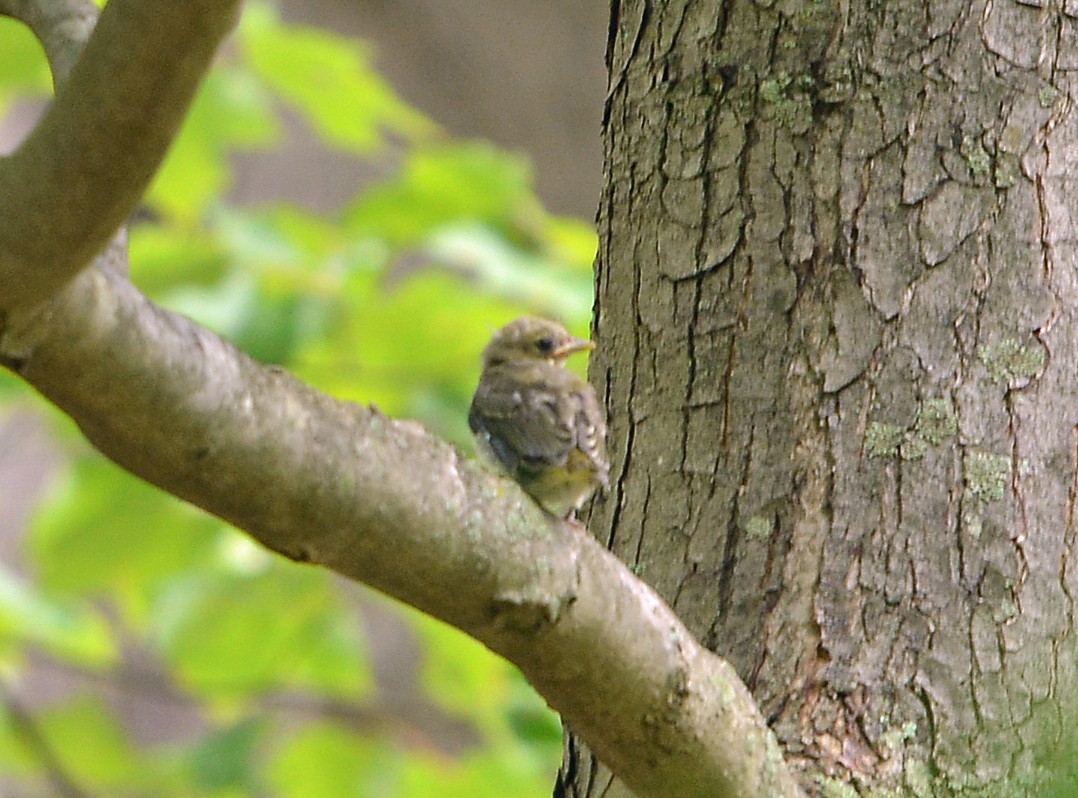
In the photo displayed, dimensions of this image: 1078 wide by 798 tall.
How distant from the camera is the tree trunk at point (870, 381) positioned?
202 cm

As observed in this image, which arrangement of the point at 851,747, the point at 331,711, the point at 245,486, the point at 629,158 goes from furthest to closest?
the point at 331,711
the point at 629,158
the point at 851,747
the point at 245,486

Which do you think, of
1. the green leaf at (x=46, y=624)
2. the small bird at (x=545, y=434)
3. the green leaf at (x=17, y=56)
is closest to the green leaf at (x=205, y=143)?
the green leaf at (x=17, y=56)

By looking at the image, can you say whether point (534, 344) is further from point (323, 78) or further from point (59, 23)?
point (323, 78)

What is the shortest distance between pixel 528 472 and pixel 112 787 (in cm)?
445

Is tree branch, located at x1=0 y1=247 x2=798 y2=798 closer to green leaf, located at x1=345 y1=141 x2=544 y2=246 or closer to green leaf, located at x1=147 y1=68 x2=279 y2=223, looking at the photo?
green leaf, located at x1=345 y1=141 x2=544 y2=246

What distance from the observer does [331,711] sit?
211 inches

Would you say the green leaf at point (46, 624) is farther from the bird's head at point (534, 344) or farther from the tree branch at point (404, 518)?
the tree branch at point (404, 518)

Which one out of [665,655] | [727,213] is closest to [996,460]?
[727,213]

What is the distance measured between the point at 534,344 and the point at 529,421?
709 millimetres

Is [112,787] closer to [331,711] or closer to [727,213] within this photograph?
[331,711]

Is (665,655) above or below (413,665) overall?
below

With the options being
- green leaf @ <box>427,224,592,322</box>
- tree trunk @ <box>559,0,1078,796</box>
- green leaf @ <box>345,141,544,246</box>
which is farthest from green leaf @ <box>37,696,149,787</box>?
tree trunk @ <box>559,0,1078,796</box>

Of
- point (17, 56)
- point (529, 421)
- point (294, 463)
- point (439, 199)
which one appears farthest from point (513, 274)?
point (294, 463)

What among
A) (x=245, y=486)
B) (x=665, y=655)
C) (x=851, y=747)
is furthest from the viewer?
(x=851, y=747)
